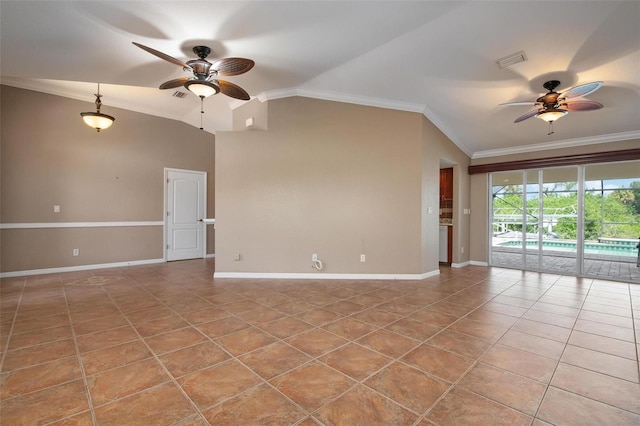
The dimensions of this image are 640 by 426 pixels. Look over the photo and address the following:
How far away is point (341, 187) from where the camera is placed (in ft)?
15.3

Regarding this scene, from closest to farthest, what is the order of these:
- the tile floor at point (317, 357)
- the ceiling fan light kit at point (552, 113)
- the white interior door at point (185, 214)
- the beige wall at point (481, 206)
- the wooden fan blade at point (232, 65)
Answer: the tile floor at point (317, 357)
the wooden fan blade at point (232, 65)
the ceiling fan light kit at point (552, 113)
the beige wall at point (481, 206)
the white interior door at point (185, 214)

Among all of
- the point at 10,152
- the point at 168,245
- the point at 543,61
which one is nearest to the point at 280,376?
the point at 543,61

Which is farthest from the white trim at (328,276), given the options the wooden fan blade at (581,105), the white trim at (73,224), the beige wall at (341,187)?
the wooden fan blade at (581,105)

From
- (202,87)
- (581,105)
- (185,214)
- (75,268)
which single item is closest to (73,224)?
(75,268)

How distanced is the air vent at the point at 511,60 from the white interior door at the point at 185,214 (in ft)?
20.3

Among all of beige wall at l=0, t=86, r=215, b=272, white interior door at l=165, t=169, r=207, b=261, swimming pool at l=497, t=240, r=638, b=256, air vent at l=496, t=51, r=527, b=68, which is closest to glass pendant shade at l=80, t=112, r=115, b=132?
beige wall at l=0, t=86, r=215, b=272

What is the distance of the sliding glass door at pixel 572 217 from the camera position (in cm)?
503

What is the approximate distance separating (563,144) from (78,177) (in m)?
9.23

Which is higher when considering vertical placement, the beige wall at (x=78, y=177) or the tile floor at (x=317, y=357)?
the beige wall at (x=78, y=177)

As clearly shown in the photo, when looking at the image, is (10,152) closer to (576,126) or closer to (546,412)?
A: (546,412)

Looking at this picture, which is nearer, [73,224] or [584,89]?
[584,89]

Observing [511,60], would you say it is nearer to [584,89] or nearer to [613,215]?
[584,89]

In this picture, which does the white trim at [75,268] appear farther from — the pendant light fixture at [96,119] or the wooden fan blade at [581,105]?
the wooden fan blade at [581,105]

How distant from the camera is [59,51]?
303 cm
